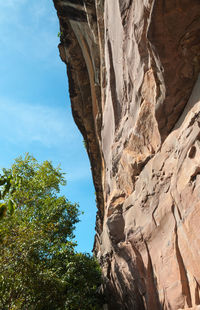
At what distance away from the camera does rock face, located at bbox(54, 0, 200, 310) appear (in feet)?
20.8

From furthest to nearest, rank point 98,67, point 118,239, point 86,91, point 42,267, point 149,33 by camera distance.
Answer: point 86,91
point 98,67
point 42,267
point 118,239
point 149,33

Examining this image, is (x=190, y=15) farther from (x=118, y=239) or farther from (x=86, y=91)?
(x=86, y=91)

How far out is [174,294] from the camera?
6.58 m

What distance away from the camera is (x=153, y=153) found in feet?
29.0

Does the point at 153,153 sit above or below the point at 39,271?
above

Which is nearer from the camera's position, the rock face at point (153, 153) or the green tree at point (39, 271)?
the rock face at point (153, 153)

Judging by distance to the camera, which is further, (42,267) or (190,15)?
(42,267)

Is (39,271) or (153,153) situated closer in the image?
(153,153)

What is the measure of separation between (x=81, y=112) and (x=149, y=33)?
1103cm

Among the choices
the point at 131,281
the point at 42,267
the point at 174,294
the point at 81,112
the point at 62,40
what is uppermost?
the point at 62,40

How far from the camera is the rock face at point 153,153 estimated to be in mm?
6332

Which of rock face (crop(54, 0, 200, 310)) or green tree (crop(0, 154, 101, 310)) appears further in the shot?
green tree (crop(0, 154, 101, 310))

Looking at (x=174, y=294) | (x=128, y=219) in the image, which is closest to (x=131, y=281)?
(x=128, y=219)

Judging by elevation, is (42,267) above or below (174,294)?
above
